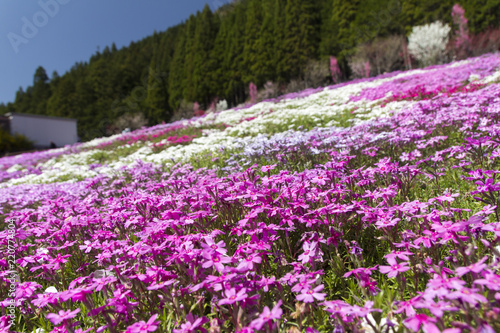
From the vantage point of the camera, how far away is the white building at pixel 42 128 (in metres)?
35.2

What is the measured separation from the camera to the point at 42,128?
37562 mm

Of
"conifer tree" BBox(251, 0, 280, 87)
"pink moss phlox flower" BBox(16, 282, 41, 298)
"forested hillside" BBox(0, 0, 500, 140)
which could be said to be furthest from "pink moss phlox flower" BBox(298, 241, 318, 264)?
"conifer tree" BBox(251, 0, 280, 87)

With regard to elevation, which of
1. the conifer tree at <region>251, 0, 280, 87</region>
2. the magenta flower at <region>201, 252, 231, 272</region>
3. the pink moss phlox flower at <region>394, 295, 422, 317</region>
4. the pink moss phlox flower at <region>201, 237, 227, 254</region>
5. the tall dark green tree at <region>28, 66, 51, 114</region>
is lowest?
the pink moss phlox flower at <region>394, 295, 422, 317</region>

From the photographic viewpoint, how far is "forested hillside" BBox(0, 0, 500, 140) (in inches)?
1528

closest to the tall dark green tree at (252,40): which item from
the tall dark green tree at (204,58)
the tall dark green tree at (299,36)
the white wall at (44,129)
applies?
the tall dark green tree at (299,36)

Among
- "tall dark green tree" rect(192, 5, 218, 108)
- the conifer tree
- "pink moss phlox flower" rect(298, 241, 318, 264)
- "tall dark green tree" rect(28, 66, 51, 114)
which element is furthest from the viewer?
"tall dark green tree" rect(28, 66, 51, 114)

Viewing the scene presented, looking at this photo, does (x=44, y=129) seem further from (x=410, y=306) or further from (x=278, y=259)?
(x=410, y=306)

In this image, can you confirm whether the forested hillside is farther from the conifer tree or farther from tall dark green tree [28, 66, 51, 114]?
tall dark green tree [28, 66, 51, 114]

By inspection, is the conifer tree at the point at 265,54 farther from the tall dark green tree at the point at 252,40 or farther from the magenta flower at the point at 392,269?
the magenta flower at the point at 392,269

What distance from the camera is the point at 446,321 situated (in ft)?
5.50

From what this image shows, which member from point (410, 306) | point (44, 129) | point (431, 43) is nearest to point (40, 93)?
point (44, 129)

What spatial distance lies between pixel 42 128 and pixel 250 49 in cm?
2948

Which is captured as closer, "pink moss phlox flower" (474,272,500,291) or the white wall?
"pink moss phlox flower" (474,272,500,291)

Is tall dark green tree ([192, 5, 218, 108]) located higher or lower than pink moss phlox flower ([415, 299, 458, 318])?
higher
